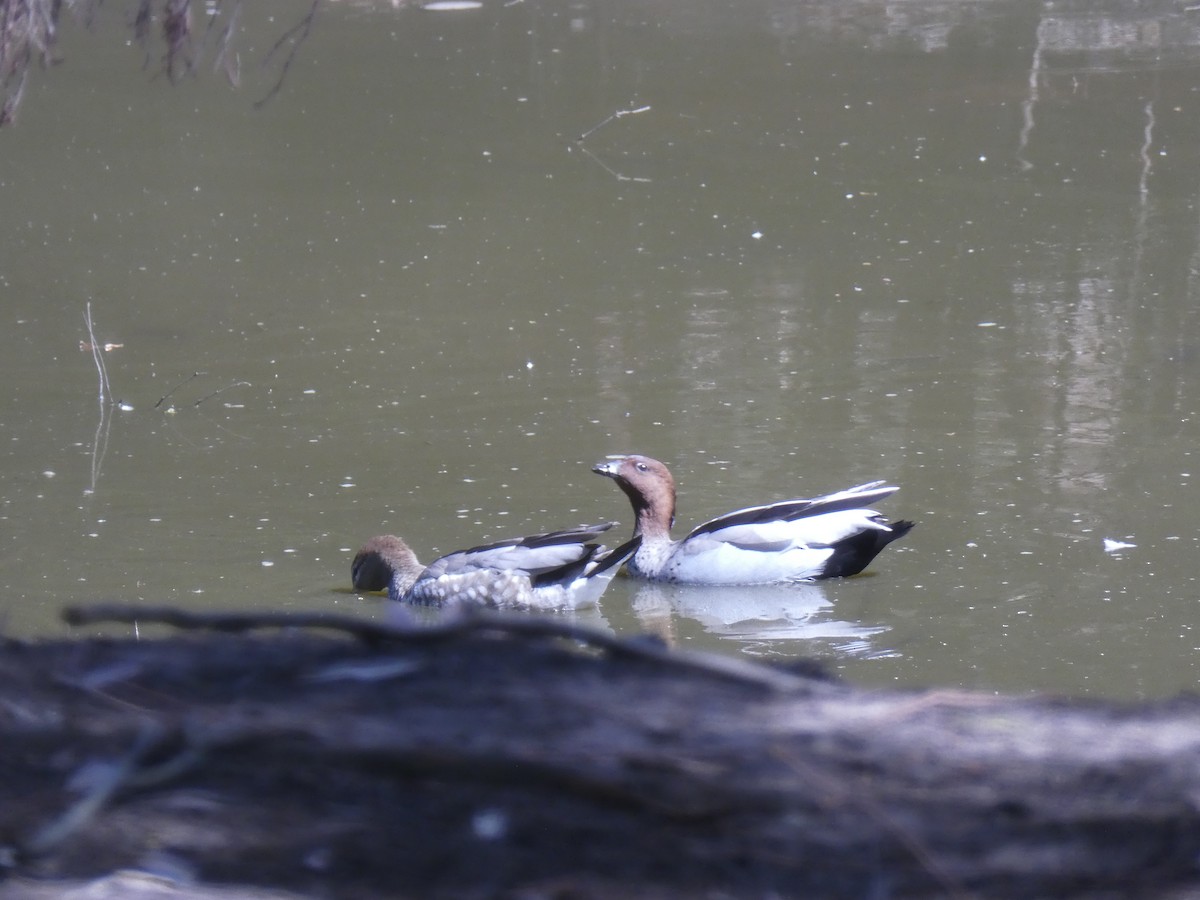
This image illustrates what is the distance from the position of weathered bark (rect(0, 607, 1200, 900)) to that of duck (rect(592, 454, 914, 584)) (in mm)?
5540

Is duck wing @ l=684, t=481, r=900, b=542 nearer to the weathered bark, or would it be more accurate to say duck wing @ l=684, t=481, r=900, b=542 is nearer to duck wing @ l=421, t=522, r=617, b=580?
duck wing @ l=421, t=522, r=617, b=580

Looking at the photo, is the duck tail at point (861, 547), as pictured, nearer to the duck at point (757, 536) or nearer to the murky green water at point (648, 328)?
the duck at point (757, 536)

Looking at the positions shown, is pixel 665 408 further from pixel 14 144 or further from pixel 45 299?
pixel 14 144

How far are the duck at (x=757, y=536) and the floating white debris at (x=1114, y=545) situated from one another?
0.91 meters

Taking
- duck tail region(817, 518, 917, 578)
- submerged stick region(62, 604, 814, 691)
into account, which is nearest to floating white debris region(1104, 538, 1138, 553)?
duck tail region(817, 518, 917, 578)

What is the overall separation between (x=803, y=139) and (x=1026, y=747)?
15.8m

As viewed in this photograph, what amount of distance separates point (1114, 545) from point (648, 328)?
4.73 metres

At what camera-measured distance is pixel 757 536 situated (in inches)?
308

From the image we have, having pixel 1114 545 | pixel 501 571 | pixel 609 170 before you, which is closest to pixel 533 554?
pixel 501 571

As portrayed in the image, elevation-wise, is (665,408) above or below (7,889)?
below

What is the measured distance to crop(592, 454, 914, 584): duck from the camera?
767cm

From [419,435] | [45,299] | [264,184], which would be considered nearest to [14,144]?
[264,184]

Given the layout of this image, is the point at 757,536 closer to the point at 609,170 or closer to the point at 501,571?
the point at 501,571

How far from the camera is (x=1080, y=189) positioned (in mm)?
15062
